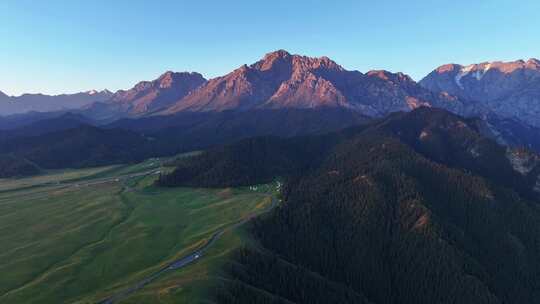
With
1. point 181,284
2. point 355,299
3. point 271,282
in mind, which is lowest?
point 355,299

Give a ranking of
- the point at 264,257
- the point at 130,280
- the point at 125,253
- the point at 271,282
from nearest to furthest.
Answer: the point at 130,280
the point at 271,282
the point at 264,257
the point at 125,253

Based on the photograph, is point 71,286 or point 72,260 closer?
point 71,286

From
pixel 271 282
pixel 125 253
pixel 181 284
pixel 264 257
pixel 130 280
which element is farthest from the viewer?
pixel 125 253

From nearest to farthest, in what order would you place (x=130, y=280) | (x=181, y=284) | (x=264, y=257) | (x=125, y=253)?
(x=181, y=284)
(x=130, y=280)
(x=264, y=257)
(x=125, y=253)

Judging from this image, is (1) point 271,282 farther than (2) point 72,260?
No

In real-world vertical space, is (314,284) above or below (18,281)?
below

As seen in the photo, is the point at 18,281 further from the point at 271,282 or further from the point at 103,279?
the point at 271,282

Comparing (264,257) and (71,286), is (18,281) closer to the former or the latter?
(71,286)

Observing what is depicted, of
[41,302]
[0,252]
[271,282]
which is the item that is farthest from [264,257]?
[0,252]

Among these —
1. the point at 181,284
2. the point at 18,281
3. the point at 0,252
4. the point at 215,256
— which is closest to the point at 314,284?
the point at 215,256
